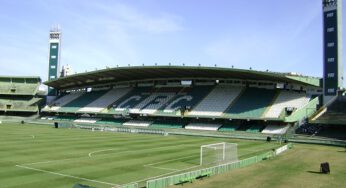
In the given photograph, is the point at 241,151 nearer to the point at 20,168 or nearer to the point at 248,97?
the point at 20,168

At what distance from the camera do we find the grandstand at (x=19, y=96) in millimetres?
105875

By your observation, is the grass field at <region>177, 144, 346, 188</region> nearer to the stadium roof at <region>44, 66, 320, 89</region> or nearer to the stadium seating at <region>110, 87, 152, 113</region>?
the stadium roof at <region>44, 66, 320, 89</region>

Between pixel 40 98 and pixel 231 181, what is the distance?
95.2m

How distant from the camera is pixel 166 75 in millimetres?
85500

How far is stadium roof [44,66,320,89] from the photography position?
65188mm

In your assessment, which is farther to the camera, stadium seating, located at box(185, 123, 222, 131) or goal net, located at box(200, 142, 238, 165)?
stadium seating, located at box(185, 123, 222, 131)

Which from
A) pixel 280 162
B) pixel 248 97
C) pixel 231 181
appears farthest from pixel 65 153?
pixel 248 97

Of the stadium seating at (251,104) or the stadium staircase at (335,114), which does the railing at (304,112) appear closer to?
the stadium staircase at (335,114)

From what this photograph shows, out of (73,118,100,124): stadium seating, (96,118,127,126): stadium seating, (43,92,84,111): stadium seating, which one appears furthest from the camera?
(43,92,84,111): stadium seating

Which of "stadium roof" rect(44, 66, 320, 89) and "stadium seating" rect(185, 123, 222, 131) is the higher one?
"stadium roof" rect(44, 66, 320, 89)

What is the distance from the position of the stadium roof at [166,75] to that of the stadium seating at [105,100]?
2.99m

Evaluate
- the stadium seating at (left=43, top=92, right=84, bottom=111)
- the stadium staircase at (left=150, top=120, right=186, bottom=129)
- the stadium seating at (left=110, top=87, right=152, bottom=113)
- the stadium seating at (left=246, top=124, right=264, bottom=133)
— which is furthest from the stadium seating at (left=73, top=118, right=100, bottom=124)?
the stadium seating at (left=246, top=124, right=264, bottom=133)

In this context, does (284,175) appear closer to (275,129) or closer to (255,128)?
(275,129)

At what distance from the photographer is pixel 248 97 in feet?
243
